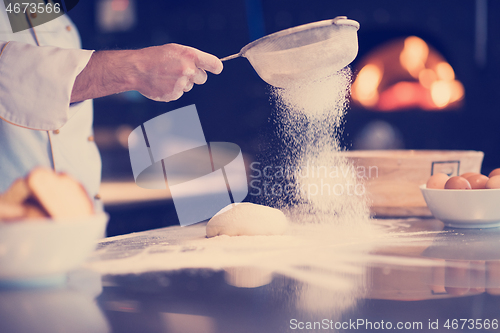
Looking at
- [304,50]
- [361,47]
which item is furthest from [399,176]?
[361,47]

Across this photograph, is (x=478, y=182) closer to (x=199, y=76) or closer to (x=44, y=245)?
(x=199, y=76)

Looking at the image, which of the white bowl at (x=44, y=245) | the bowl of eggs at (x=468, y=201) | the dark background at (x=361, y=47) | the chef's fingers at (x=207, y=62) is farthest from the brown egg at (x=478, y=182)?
the dark background at (x=361, y=47)

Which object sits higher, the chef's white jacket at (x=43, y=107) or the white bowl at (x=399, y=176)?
the chef's white jacket at (x=43, y=107)

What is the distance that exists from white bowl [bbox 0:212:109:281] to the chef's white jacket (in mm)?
376

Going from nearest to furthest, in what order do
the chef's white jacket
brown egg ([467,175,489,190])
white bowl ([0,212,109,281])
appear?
white bowl ([0,212,109,281])
the chef's white jacket
brown egg ([467,175,489,190])

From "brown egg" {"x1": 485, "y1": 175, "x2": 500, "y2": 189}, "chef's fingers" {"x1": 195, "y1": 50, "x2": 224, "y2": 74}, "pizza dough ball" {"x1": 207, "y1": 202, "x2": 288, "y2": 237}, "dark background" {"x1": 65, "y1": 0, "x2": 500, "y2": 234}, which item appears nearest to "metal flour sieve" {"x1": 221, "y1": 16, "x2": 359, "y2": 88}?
"chef's fingers" {"x1": 195, "y1": 50, "x2": 224, "y2": 74}

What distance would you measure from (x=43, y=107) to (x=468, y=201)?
0.92 m

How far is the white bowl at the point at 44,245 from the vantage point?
433mm

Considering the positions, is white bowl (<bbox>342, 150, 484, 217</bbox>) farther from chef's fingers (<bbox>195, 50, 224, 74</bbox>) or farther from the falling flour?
chef's fingers (<bbox>195, 50, 224, 74</bbox>)

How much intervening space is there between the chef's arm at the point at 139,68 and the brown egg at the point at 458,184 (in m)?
0.59

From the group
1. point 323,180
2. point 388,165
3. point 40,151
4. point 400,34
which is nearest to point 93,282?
point 40,151

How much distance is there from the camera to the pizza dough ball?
88 centimetres

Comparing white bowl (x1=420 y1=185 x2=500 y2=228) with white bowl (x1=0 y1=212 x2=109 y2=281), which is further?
white bowl (x1=420 y1=185 x2=500 y2=228)

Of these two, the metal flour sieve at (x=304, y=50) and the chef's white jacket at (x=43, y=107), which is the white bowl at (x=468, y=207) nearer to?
the metal flour sieve at (x=304, y=50)
